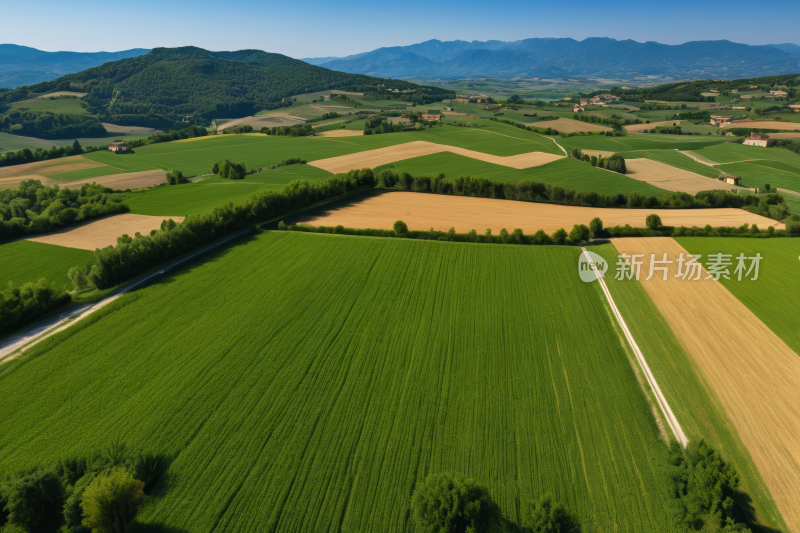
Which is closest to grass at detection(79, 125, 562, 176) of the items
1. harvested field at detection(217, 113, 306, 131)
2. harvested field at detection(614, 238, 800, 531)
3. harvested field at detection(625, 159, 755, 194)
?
harvested field at detection(625, 159, 755, 194)

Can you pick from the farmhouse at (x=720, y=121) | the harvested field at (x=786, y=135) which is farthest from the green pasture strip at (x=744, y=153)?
the farmhouse at (x=720, y=121)

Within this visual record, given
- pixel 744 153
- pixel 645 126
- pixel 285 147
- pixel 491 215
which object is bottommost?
pixel 491 215

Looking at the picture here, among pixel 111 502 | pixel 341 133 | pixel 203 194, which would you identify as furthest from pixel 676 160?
pixel 111 502

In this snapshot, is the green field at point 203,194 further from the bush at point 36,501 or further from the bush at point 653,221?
the bush at point 653,221

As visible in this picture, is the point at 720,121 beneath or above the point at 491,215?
above

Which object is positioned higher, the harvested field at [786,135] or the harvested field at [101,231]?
the harvested field at [786,135]

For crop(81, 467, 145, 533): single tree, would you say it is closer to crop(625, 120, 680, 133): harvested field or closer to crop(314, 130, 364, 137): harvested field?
crop(314, 130, 364, 137): harvested field

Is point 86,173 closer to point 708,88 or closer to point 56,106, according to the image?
point 56,106
